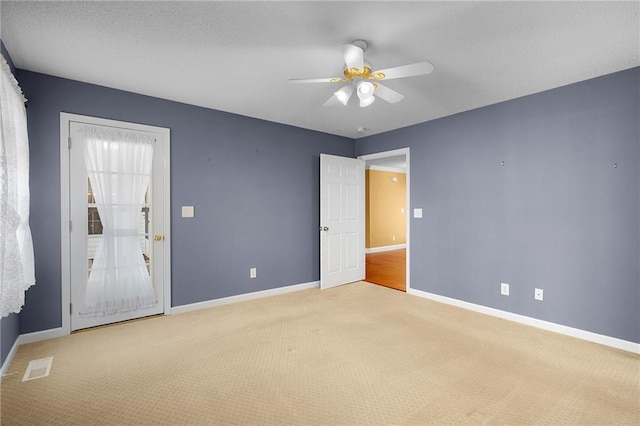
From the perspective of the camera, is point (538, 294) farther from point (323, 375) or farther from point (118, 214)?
point (118, 214)

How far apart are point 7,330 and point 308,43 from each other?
10.6 ft

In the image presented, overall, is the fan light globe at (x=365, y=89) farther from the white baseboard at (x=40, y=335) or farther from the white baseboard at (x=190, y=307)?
the white baseboard at (x=40, y=335)

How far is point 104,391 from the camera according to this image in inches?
81.8

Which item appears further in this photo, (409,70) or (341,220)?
(341,220)

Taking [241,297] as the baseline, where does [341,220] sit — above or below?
above

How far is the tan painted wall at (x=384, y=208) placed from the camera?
8320 millimetres

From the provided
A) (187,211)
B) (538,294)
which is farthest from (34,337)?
(538,294)

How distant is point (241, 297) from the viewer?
407 cm

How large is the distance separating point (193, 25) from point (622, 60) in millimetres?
3426

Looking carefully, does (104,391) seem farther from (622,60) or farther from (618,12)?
(622,60)

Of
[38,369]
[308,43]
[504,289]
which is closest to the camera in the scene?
[308,43]

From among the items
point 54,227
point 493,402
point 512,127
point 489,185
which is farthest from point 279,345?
point 512,127

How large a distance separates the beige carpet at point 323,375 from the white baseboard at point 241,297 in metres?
0.25

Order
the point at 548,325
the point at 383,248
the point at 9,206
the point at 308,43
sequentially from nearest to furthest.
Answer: the point at 9,206
the point at 308,43
the point at 548,325
the point at 383,248
